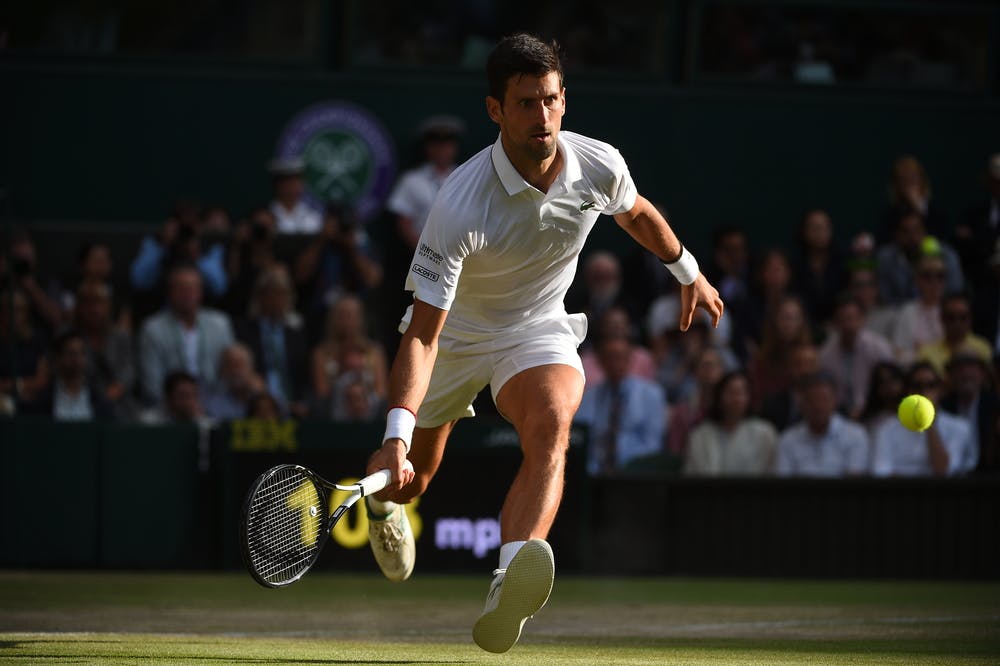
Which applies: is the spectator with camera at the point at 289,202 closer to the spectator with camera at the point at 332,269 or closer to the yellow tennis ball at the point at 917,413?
the spectator with camera at the point at 332,269

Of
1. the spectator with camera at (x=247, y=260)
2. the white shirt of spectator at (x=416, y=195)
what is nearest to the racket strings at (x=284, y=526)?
the spectator with camera at (x=247, y=260)

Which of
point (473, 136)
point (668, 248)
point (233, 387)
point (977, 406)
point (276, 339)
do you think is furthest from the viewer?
point (473, 136)

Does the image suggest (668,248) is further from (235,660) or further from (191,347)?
(191,347)

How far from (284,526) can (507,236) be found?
50.0 inches

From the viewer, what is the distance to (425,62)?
14531 mm

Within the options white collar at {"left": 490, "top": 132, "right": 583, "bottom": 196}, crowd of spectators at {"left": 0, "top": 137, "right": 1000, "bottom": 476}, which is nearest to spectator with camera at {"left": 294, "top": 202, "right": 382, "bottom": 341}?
crowd of spectators at {"left": 0, "top": 137, "right": 1000, "bottom": 476}

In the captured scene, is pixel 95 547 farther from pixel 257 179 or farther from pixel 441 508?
pixel 257 179

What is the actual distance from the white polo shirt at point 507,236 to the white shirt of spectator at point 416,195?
260 inches

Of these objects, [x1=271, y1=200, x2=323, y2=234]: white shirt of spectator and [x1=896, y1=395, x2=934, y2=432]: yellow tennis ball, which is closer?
[x1=896, y1=395, x2=934, y2=432]: yellow tennis ball

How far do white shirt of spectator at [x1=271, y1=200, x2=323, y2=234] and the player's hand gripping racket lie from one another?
7.00 meters

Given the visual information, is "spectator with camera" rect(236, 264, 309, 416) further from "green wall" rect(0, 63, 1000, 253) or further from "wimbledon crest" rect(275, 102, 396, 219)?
"green wall" rect(0, 63, 1000, 253)

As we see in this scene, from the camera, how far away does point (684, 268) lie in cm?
643

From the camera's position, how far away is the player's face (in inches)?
225

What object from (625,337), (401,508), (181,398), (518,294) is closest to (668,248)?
(518,294)
